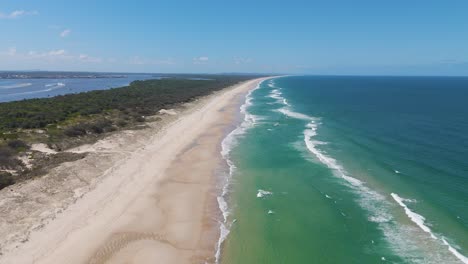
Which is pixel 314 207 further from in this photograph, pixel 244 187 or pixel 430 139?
pixel 430 139

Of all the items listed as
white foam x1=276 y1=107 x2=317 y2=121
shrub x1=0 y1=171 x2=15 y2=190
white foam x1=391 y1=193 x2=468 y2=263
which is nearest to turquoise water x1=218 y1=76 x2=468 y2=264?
white foam x1=391 y1=193 x2=468 y2=263

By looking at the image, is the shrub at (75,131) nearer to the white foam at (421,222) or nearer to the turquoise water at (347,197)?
the turquoise water at (347,197)

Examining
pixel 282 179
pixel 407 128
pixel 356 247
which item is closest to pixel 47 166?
pixel 282 179

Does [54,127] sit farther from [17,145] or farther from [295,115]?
[295,115]

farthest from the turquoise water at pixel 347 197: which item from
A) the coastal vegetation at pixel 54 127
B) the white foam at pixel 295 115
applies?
the coastal vegetation at pixel 54 127

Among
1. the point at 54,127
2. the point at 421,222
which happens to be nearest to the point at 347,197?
the point at 421,222

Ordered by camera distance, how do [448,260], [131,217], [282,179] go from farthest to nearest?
[282,179] → [131,217] → [448,260]

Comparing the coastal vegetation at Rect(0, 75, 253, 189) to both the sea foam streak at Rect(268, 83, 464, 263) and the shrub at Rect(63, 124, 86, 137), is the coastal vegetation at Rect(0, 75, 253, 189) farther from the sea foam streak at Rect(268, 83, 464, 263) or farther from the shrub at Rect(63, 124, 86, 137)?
the sea foam streak at Rect(268, 83, 464, 263)
